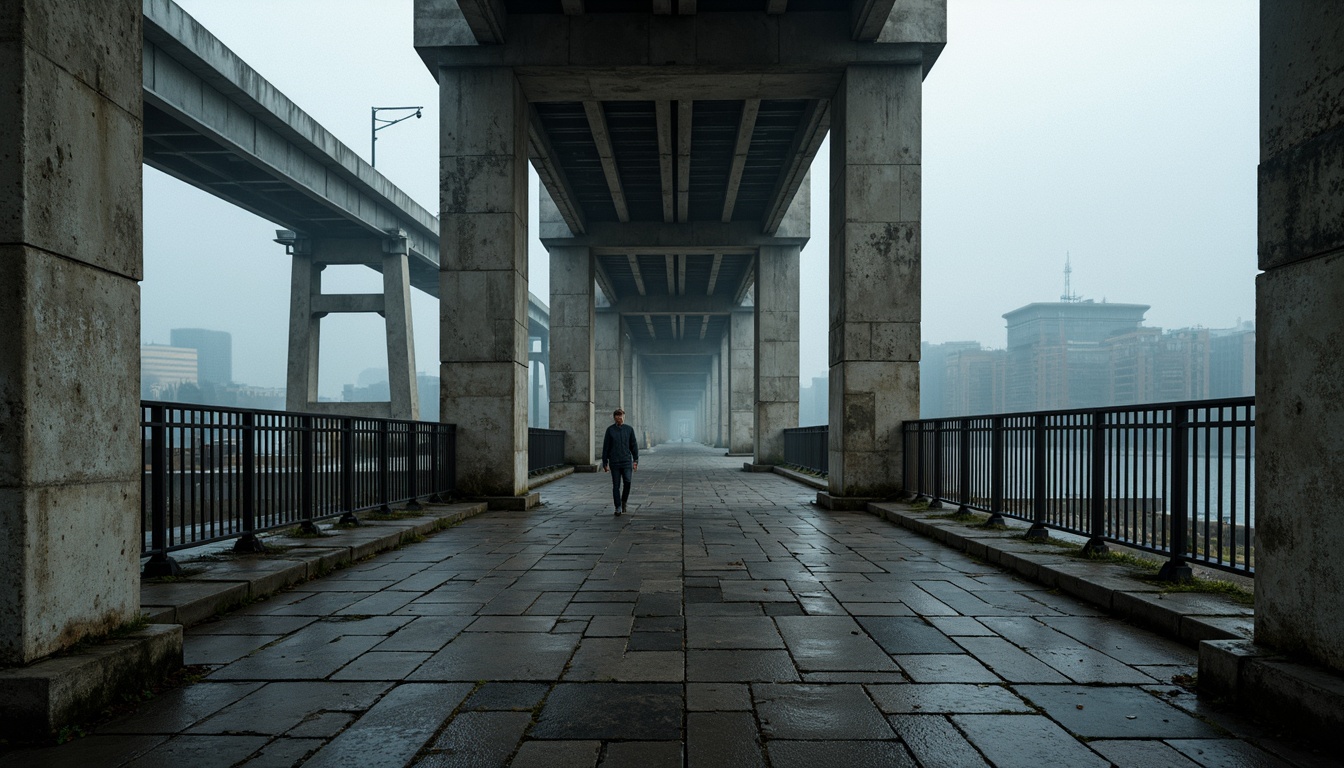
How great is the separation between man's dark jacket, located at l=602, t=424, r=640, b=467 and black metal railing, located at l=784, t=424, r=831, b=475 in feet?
14.9

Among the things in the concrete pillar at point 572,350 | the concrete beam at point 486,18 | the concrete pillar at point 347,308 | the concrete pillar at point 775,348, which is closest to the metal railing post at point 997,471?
the concrete beam at point 486,18

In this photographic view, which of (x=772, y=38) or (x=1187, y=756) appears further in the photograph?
(x=772, y=38)

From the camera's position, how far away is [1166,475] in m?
5.37

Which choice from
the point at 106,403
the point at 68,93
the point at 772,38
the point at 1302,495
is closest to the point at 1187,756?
the point at 1302,495

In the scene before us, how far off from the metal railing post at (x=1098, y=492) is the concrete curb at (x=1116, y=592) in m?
0.25

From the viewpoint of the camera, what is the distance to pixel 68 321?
3.18 meters

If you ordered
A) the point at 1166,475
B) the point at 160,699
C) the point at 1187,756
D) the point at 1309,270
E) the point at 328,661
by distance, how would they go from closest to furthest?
the point at 1187,756 < the point at 1309,270 < the point at 160,699 < the point at 328,661 < the point at 1166,475

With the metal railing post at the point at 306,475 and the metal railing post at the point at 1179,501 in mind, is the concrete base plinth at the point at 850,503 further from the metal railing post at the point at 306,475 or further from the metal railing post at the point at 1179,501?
the metal railing post at the point at 306,475

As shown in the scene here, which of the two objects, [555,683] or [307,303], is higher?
[307,303]

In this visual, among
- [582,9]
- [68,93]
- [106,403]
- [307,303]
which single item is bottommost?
[106,403]

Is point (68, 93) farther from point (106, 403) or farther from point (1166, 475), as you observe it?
point (1166, 475)

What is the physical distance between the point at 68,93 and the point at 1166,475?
246 inches

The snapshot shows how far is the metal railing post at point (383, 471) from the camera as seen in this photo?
8984mm

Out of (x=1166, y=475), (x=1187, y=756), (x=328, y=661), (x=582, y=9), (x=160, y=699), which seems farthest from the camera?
(x=582, y=9)
